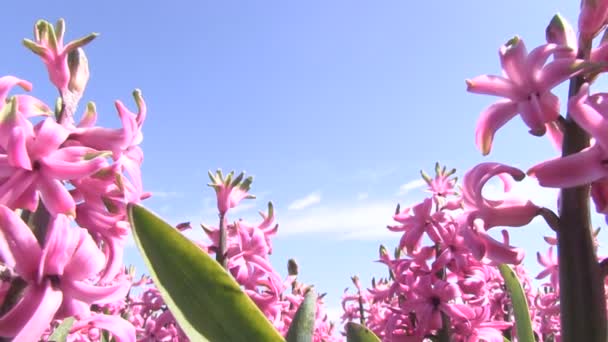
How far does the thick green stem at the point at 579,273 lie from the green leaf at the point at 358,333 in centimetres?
58

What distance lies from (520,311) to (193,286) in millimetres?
978

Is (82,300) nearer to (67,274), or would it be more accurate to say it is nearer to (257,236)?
(67,274)

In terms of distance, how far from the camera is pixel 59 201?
3.85 ft

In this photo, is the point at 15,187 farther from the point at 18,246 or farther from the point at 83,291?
the point at 83,291

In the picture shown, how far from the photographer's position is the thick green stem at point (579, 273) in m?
0.93

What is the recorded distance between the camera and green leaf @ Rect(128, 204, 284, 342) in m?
1.05

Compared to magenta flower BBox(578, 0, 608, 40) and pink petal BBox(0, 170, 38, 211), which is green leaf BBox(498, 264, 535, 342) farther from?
pink petal BBox(0, 170, 38, 211)

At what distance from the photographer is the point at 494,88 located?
46.5 inches

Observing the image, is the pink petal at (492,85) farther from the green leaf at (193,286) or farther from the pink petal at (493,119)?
the green leaf at (193,286)

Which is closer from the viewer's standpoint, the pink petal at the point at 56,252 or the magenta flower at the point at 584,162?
the magenta flower at the point at 584,162

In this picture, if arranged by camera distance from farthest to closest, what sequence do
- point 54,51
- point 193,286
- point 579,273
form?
point 54,51 < point 193,286 < point 579,273

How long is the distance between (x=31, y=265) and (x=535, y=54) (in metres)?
1.05

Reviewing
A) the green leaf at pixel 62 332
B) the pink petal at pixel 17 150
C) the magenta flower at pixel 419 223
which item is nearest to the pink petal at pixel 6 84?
the pink petal at pixel 17 150

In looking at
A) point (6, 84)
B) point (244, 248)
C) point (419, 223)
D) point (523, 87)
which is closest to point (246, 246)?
point (244, 248)
